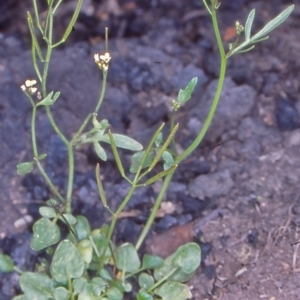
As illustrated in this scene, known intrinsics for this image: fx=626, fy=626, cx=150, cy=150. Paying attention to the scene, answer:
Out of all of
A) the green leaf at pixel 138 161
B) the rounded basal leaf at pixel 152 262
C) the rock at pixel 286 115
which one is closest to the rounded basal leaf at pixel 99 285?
the rounded basal leaf at pixel 152 262

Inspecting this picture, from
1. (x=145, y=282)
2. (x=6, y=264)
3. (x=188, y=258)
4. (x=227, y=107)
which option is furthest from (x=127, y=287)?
(x=227, y=107)

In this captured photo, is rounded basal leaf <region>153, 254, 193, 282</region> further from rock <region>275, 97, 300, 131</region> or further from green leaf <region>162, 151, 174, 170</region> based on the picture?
rock <region>275, 97, 300, 131</region>

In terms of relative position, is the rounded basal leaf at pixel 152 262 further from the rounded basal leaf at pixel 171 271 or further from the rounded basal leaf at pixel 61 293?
the rounded basal leaf at pixel 61 293

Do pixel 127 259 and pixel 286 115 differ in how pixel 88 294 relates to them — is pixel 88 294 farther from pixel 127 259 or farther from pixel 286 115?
pixel 286 115

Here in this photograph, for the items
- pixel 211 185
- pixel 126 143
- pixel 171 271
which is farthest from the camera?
pixel 211 185

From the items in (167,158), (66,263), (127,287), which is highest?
(167,158)

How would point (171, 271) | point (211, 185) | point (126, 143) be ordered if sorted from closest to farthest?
point (126, 143)
point (171, 271)
point (211, 185)

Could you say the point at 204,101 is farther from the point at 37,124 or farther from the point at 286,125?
the point at 37,124
